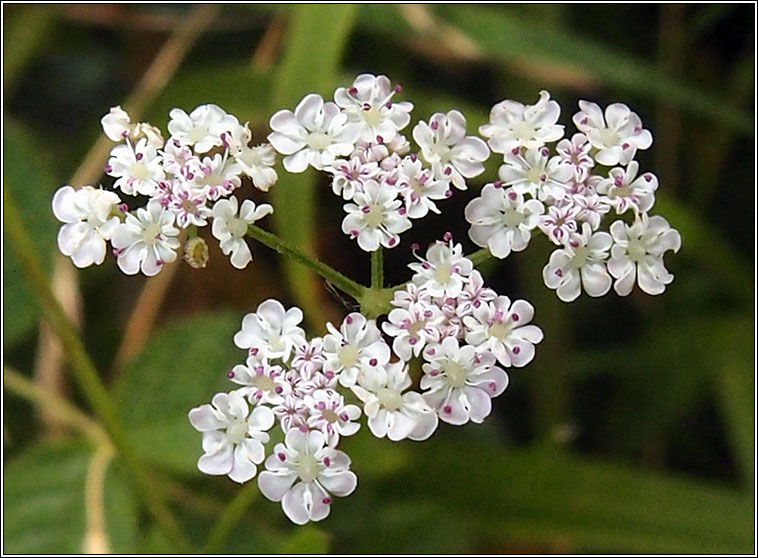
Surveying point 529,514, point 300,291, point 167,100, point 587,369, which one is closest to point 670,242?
point 300,291

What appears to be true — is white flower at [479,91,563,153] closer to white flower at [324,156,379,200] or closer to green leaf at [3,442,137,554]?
white flower at [324,156,379,200]

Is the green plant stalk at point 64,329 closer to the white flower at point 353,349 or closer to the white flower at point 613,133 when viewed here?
the white flower at point 353,349

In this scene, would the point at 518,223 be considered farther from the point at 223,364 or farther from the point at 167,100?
the point at 167,100

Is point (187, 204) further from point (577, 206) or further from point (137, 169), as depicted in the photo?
point (577, 206)

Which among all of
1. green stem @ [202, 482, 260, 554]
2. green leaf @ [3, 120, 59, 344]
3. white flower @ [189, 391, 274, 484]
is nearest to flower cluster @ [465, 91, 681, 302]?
white flower @ [189, 391, 274, 484]

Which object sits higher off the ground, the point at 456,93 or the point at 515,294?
the point at 456,93

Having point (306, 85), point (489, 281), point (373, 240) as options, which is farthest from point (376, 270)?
point (489, 281)

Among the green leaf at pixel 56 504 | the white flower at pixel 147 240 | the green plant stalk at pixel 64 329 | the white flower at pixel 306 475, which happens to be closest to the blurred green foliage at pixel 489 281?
→ the green leaf at pixel 56 504
